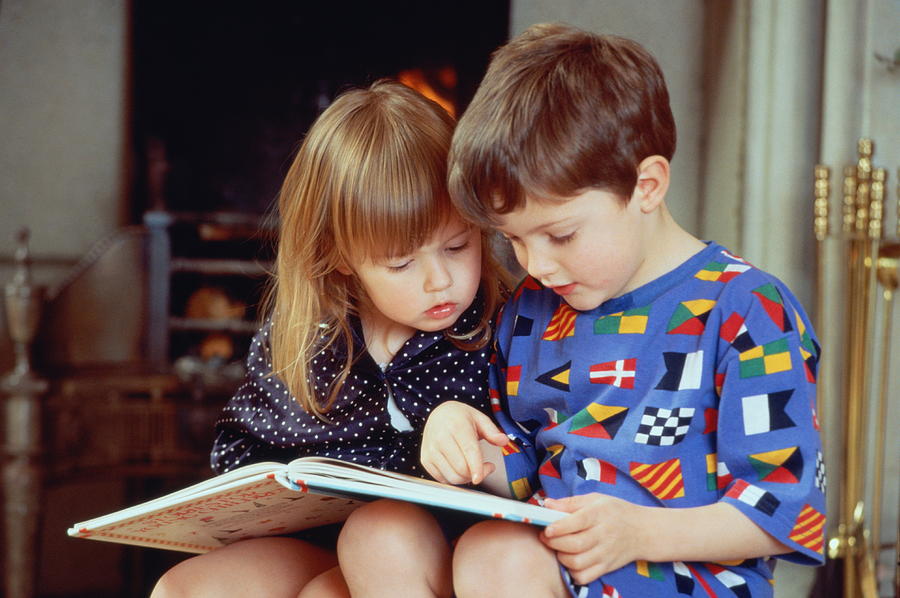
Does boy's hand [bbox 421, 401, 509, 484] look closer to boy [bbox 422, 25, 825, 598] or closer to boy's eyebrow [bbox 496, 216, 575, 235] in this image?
boy [bbox 422, 25, 825, 598]

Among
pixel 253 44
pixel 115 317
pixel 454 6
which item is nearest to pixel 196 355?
pixel 115 317

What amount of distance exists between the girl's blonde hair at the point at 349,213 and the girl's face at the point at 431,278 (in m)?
0.01

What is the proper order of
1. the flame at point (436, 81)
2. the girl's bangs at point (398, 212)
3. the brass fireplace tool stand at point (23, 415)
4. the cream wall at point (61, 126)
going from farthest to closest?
the cream wall at point (61, 126), the flame at point (436, 81), the brass fireplace tool stand at point (23, 415), the girl's bangs at point (398, 212)

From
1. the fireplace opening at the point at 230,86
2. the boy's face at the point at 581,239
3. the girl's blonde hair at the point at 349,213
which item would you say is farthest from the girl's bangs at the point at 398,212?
the fireplace opening at the point at 230,86

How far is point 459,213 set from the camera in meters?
0.96

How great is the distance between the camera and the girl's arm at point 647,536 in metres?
0.77

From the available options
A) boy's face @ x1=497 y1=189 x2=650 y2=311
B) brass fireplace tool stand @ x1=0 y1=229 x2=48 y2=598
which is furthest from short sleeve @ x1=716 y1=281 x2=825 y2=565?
brass fireplace tool stand @ x1=0 y1=229 x2=48 y2=598

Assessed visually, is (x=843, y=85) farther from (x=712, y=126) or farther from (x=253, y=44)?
(x=253, y=44)

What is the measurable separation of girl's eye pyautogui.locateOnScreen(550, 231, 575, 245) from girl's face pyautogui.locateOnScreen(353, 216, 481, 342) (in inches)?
5.6

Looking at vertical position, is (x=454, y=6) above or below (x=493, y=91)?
above

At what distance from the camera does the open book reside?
74 cm

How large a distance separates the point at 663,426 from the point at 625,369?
0.06 m

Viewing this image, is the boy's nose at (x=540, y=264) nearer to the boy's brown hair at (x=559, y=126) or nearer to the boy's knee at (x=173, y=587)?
the boy's brown hair at (x=559, y=126)

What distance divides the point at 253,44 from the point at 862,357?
8.36ft
